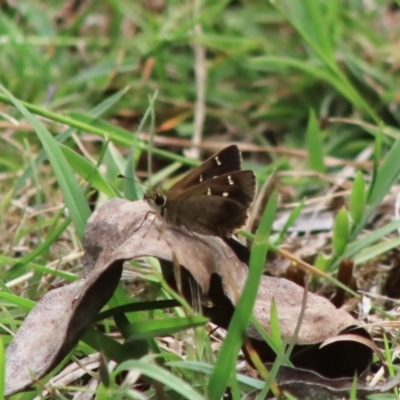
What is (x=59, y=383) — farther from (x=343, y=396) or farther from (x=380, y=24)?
(x=380, y=24)

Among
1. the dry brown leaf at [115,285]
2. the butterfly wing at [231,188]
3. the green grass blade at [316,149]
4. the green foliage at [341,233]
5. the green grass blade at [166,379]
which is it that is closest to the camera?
the green grass blade at [166,379]

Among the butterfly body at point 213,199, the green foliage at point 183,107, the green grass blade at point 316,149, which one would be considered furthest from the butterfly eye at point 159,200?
the green grass blade at point 316,149

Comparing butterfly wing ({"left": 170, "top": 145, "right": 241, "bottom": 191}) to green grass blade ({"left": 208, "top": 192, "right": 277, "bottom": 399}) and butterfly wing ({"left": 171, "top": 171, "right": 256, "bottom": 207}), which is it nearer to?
butterfly wing ({"left": 171, "top": 171, "right": 256, "bottom": 207})

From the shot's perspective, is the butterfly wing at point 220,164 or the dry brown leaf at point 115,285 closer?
the dry brown leaf at point 115,285

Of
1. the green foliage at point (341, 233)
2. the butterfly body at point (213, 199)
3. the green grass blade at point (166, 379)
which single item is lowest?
the green foliage at point (341, 233)

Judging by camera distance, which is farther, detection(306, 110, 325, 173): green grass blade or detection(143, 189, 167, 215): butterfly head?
detection(306, 110, 325, 173): green grass blade

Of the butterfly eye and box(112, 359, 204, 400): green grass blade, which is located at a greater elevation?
the butterfly eye

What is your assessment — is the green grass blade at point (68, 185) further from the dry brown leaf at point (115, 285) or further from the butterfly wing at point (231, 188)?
the butterfly wing at point (231, 188)

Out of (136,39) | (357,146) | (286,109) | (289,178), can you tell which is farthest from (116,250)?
(136,39)

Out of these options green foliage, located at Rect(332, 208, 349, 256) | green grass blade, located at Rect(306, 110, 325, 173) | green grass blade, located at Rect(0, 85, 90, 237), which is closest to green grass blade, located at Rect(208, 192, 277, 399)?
green grass blade, located at Rect(0, 85, 90, 237)
